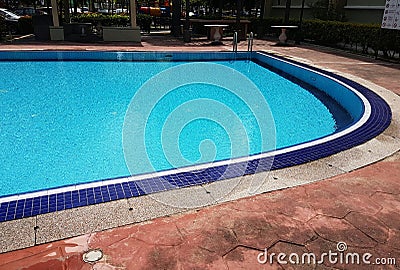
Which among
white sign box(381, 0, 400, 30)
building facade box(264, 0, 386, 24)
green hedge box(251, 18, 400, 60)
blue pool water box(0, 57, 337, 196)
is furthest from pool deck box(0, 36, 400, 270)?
building facade box(264, 0, 386, 24)

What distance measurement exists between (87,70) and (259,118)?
6944 mm

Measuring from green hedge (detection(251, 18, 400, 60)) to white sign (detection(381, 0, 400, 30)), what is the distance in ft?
2.00

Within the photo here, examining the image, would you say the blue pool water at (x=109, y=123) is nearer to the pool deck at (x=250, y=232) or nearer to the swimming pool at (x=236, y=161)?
the swimming pool at (x=236, y=161)

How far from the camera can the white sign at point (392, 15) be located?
35.8 ft

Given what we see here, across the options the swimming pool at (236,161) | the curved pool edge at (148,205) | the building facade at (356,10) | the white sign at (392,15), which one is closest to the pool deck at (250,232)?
the curved pool edge at (148,205)

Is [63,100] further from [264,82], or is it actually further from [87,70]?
[264,82]

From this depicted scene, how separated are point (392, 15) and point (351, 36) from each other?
3.15 m

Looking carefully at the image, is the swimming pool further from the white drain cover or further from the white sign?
the white sign

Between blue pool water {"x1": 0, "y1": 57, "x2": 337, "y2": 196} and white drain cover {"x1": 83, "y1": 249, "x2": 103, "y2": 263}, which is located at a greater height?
white drain cover {"x1": 83, "y1": 249, "x2": 103, "y2": 263}

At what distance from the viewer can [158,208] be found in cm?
302

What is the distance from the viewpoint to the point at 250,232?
2.74 m

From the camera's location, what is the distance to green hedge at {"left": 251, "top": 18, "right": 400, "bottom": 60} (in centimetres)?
1224

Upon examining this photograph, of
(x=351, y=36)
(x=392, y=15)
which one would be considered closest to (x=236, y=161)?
(x=392, y=15)

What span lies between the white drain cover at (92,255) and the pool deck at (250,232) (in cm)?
4
